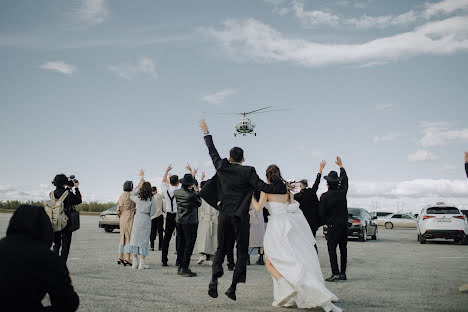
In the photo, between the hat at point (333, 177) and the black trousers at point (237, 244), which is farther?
the hat at point (333, 177)

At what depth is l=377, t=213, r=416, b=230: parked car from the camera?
43469mm

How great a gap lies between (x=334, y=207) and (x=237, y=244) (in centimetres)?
313

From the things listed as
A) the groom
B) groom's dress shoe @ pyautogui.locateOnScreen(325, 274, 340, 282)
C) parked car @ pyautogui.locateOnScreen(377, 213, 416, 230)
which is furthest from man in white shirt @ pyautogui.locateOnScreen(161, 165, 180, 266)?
parked car @ pyautogui.locateOnScreen(377, 213, 416, 230)

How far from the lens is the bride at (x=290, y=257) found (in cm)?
577

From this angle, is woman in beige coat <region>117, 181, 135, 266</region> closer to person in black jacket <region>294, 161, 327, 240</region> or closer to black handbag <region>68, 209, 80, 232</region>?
black handbag <region>68, 209, 80, 232</region>

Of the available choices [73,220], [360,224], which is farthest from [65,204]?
[360,224]

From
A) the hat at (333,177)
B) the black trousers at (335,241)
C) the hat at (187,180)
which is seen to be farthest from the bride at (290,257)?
the hat at (187,180)

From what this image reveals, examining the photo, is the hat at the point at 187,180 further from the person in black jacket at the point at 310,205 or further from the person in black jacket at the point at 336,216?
the person in black jacket at the point at 336,216

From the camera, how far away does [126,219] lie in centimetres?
1064

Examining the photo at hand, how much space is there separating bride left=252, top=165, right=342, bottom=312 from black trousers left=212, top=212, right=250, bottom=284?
33 centimetres

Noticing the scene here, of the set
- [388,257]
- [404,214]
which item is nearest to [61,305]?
[388,257]

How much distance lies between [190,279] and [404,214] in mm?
39845

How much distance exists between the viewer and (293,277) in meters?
5.92

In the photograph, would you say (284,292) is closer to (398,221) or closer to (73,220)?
(73,220)
